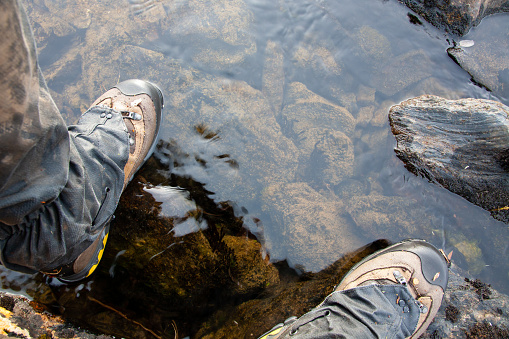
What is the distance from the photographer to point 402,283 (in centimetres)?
256

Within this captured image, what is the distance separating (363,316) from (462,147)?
6.68ft

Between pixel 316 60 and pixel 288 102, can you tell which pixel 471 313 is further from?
pixel 316 60

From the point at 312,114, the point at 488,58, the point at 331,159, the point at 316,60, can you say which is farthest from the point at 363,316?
the point at 488,58

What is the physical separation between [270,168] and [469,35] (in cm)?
335

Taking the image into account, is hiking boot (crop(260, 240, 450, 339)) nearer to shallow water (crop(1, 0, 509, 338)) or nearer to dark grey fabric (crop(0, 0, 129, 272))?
shallow water (crop(1, 0, 509, 338))

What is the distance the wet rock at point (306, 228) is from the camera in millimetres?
2850

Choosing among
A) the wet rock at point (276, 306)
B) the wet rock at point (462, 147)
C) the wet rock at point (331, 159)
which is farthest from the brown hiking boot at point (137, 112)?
the wet rock at point (462, 147)

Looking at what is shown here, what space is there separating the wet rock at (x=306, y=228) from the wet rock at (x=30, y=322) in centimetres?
172

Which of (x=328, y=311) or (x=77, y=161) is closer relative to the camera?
(x=77, y=161)

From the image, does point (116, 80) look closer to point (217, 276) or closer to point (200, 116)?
point (200, 116)

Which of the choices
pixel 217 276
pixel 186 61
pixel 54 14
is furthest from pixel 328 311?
pixel 54 14

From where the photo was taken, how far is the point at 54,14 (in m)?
3.81

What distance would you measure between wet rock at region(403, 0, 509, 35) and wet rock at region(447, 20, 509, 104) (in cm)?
19

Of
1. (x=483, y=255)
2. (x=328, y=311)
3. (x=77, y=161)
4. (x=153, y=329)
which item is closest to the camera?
(x=77, y=161)
